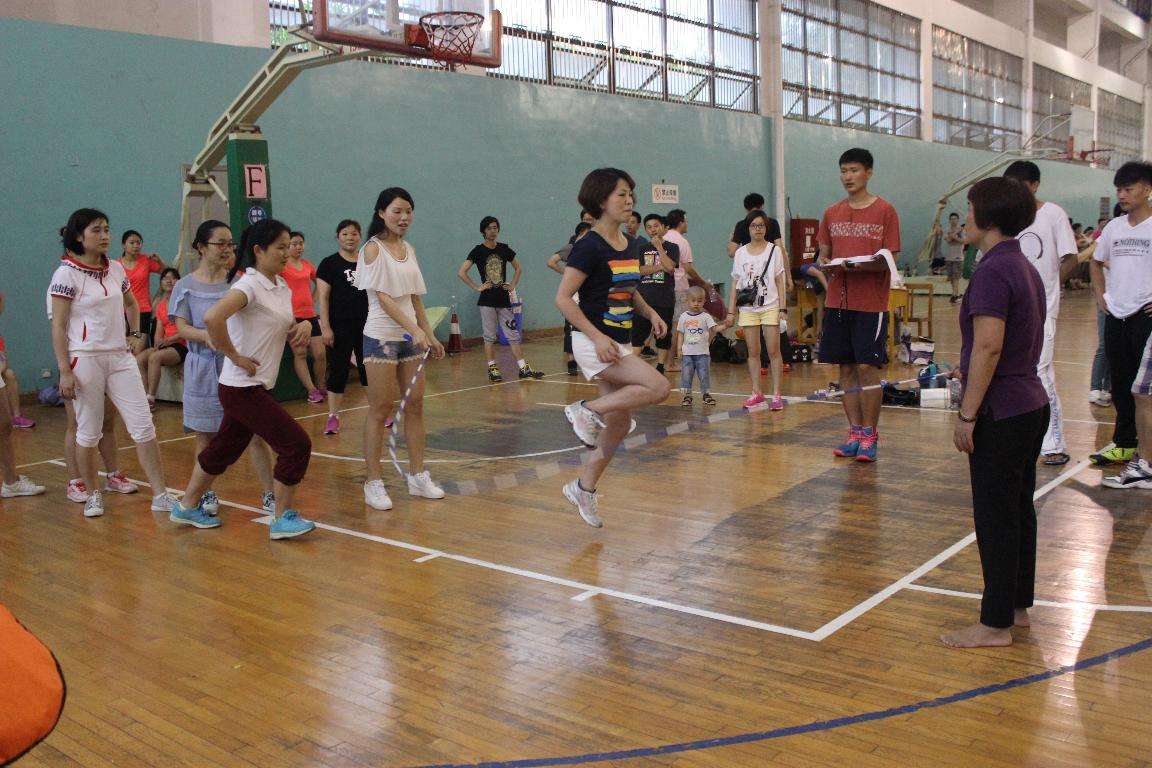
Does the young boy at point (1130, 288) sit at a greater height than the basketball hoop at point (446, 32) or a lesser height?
lesser

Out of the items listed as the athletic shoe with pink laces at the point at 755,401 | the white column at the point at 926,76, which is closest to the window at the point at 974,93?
the white column at the point at 926,76

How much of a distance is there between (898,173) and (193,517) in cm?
2246

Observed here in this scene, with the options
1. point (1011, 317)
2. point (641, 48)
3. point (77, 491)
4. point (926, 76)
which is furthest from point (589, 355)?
point (926, 76)

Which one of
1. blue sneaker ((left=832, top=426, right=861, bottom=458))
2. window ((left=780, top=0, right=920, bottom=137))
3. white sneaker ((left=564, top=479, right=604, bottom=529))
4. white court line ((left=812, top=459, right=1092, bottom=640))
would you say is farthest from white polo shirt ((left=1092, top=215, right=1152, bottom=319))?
window ((left=780, top=0, right=920, bottom=137))

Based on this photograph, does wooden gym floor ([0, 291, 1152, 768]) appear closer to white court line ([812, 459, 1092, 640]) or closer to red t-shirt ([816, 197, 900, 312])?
white court line ([812, 459, 1092, 640])

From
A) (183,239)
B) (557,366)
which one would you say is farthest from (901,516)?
(183,239)

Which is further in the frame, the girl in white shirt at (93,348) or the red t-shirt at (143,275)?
the red t-shirt at (143,275)

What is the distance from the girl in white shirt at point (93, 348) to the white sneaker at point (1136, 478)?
17.6ft

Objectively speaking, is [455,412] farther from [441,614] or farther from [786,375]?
[441,614]

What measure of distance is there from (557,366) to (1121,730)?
9725 mm

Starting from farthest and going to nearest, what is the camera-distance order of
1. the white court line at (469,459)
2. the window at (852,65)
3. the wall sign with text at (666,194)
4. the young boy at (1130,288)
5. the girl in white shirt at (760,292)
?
the window at (852,65) → the wall sign with text at (666,194) → the girl in white shirt at (760,292) → the white court line at (469,459) → the young boy at (1130,288)

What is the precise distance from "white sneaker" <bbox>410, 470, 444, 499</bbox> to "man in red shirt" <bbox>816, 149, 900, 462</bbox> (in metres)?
2.65

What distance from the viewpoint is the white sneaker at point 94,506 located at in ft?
18.6

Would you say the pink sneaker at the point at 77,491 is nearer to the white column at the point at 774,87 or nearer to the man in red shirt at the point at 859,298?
the man in red shirt at the point at 859,298
